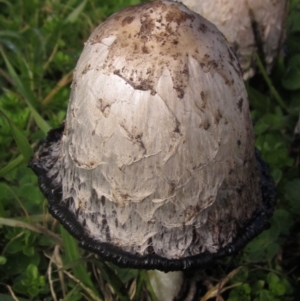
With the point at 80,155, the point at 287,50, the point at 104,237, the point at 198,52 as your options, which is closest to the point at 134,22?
the point at 198,52

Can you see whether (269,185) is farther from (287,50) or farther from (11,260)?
(287,50)

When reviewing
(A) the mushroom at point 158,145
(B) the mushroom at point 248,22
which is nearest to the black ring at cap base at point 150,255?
(A) the mushroom at point 158,145

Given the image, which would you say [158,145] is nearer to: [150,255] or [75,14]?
[150,255]

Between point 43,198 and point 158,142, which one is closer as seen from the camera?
point 158,142

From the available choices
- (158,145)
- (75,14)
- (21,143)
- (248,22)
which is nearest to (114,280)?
(21,143)

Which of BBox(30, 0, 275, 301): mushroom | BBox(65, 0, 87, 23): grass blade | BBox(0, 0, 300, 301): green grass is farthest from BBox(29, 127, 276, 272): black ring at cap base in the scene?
BBox(65, 0, 87, 23): grass blade

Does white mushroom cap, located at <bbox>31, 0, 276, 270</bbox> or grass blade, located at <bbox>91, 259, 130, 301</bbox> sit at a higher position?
white mushroom cap, located at <bbox>31, 0, 276, 270</bbox>

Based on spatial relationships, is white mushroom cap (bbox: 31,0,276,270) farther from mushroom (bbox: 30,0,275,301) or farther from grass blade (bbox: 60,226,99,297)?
grass blade (bbox: 60,226,99,297)

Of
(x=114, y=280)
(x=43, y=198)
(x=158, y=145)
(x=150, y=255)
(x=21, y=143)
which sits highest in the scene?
(x=158, y=145)

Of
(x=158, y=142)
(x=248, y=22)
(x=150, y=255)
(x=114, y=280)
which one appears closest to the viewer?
(x=158, y=142)
